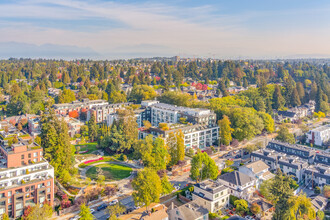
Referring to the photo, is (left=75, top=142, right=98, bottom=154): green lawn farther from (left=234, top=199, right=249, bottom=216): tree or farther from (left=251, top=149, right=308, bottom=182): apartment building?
(left=234, top=199, right=249, bottom=216): tree

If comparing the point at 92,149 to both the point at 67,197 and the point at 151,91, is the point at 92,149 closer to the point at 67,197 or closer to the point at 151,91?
the point at 67,197

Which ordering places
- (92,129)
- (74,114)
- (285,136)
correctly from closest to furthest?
(285,136) → (92,129) → (74,114)

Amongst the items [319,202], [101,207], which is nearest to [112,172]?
[101,207]

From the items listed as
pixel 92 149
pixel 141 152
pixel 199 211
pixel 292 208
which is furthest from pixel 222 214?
pixel 92 149

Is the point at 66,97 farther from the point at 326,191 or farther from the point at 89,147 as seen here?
the point at 326,191

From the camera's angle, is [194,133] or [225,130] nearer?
[194,133]

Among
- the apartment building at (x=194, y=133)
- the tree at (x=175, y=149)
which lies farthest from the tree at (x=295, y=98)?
the tree at (x=175, y=149)
